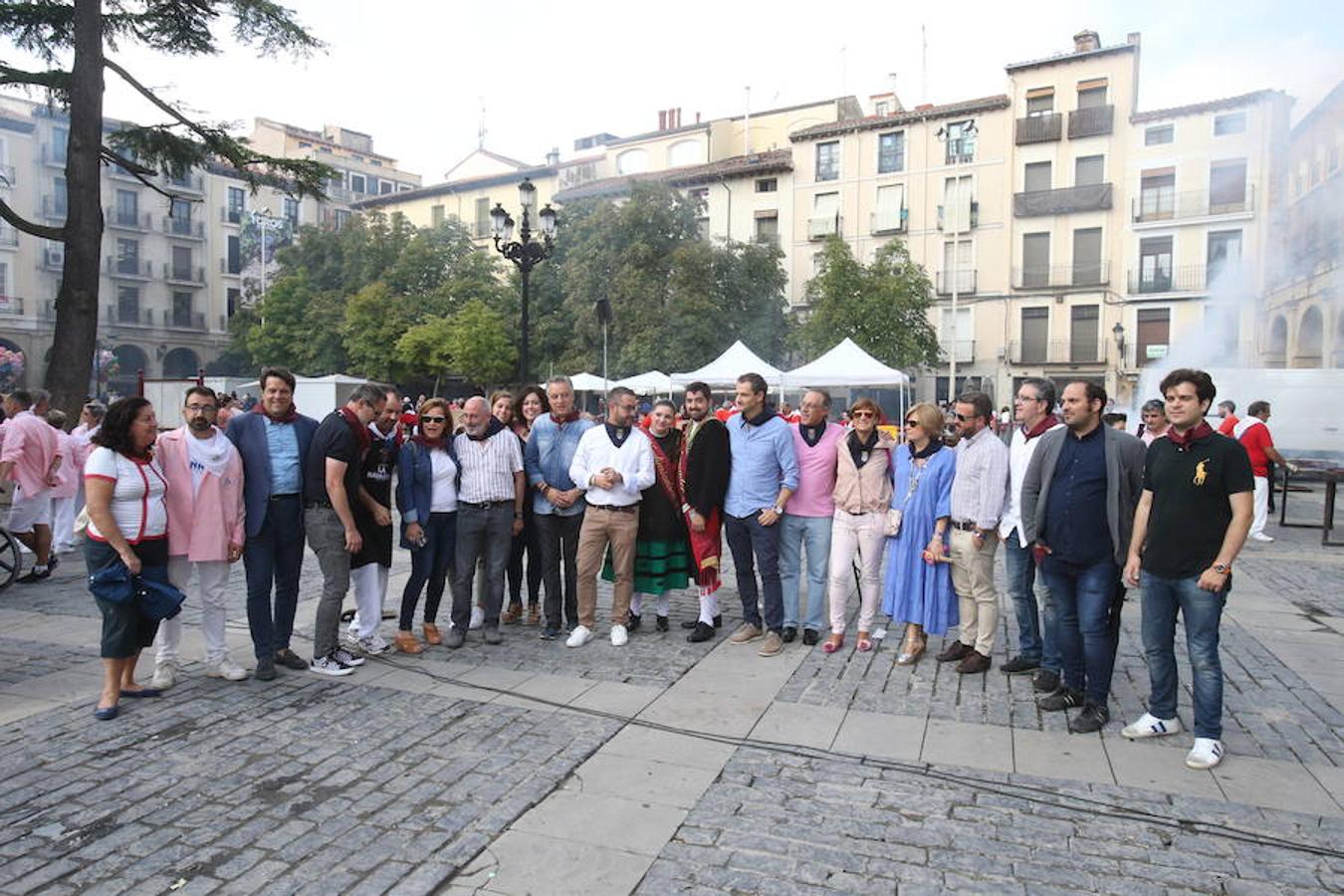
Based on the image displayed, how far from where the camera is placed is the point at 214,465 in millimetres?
4973

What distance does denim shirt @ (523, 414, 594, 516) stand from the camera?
6.29m

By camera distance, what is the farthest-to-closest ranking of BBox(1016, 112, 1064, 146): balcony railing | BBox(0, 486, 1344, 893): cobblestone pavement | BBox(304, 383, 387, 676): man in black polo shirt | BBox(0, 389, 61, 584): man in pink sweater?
1. BBox(1016, 112, 1064, 146): balcony railing
2. BBox(0, 389, 61, 584): man in pink sweater
3. BBox(304, 383, 387, 676): man in black polo shirt
4. BBox(0, 486, 1344, 893): cobblestone pavement

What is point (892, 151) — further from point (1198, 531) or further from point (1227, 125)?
point (1198, 531)

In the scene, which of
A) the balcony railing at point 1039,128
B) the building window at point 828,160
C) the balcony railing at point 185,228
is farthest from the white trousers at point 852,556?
the balcony railing at point 185,228

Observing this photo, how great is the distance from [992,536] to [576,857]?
3287 millimetres

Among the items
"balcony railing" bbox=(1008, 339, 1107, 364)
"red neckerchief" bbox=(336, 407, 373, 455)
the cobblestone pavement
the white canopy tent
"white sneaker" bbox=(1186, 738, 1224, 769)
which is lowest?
the cobblestone pavement

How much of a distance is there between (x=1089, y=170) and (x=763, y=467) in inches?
1287

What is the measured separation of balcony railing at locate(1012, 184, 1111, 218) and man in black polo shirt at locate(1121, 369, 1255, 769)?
3260cm

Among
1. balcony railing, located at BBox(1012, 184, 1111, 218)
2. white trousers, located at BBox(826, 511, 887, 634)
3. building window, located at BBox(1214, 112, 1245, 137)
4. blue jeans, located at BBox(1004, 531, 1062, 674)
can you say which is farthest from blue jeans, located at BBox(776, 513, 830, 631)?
building window, located at BBox(1214, 112, 1245, 137)

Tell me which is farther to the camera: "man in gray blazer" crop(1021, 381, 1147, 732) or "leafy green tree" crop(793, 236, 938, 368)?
"leafy green tree" crop(793, 236, 938, 368)

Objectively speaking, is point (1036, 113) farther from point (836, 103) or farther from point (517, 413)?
point (517, 413)

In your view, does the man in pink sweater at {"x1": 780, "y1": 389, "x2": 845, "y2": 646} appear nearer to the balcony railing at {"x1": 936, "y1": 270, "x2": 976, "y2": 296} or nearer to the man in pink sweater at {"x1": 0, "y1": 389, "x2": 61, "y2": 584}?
the man in pink sweater at {"x1": 0, "y1": 389, "x2": 61, "y2": 584}

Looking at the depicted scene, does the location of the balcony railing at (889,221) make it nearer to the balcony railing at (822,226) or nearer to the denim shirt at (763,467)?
the balcony railing at (822,226)

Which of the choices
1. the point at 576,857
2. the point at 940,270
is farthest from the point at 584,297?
the point at 576,857
